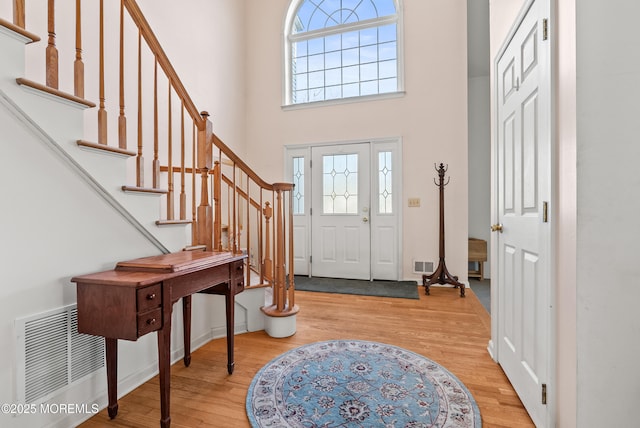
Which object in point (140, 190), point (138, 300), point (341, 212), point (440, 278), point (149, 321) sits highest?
point (140, 190)

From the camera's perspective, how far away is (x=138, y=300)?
1.30m

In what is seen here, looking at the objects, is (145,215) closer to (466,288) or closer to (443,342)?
(443,342)

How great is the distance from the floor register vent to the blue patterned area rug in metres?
0.88

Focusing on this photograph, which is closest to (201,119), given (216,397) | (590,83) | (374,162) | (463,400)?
(216,397)

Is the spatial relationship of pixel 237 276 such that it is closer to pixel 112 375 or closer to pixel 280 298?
pixel 280 298

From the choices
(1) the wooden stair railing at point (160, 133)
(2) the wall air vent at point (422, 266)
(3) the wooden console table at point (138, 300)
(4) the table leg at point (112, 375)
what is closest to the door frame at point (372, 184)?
(2) the wall air vent at point (422, 266)

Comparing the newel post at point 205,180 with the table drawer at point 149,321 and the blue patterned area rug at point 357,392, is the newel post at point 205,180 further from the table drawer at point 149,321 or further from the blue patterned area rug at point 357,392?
the blue patterned area rug at point 357,392

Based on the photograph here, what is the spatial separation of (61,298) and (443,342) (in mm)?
2532

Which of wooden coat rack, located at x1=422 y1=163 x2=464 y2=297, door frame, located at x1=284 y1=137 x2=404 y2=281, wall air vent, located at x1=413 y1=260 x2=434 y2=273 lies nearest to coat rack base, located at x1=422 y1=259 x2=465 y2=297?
wooden coat rack, located at x1=422 y1=163 x2=464 y2=297

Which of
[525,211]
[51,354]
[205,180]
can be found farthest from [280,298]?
[525,211]

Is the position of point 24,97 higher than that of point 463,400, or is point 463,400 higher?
point 24,97

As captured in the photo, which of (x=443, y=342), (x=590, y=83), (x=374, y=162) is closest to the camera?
(x=590, y=83)

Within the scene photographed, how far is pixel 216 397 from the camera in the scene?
172 cm

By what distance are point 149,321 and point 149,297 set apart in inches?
4.2
